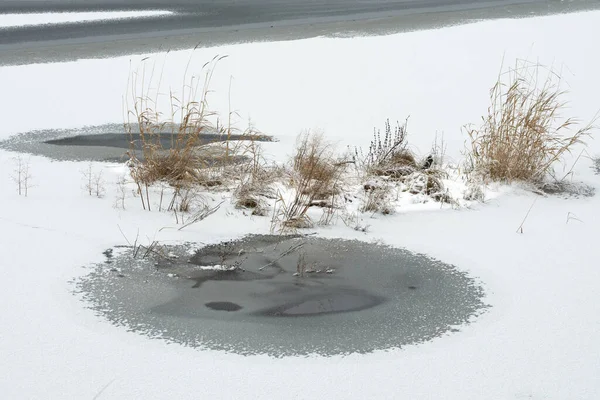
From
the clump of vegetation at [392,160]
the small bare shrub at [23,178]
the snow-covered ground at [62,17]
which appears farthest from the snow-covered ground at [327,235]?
the snow-covered ground at [62,17]

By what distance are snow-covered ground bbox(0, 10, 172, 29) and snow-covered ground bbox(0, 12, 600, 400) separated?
3.38 meters

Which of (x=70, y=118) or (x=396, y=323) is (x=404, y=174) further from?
(x=70, y=118)

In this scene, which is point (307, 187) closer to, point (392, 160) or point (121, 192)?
point (392, 160)

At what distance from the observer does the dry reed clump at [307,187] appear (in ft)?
15.4

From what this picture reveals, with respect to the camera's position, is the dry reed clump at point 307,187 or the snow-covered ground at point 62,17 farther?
the snow-covered ground at point 62,17

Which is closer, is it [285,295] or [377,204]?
[285,295]

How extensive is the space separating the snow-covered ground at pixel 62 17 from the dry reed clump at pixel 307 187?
7.68m

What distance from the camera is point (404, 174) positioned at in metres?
5.59

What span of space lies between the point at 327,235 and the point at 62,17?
9.15 metres

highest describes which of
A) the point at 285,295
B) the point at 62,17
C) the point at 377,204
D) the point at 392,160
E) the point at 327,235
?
the point at 62,17

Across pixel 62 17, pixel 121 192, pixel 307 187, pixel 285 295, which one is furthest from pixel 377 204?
pixel 62 17

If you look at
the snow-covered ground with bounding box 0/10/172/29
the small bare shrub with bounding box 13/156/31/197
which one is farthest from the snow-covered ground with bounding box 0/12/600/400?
the snow-covered ground with bounding box 0/10/172/29

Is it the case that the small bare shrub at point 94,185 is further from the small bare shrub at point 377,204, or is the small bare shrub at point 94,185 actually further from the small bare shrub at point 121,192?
the small bare shrub at point 377,204

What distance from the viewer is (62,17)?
1227 cm
